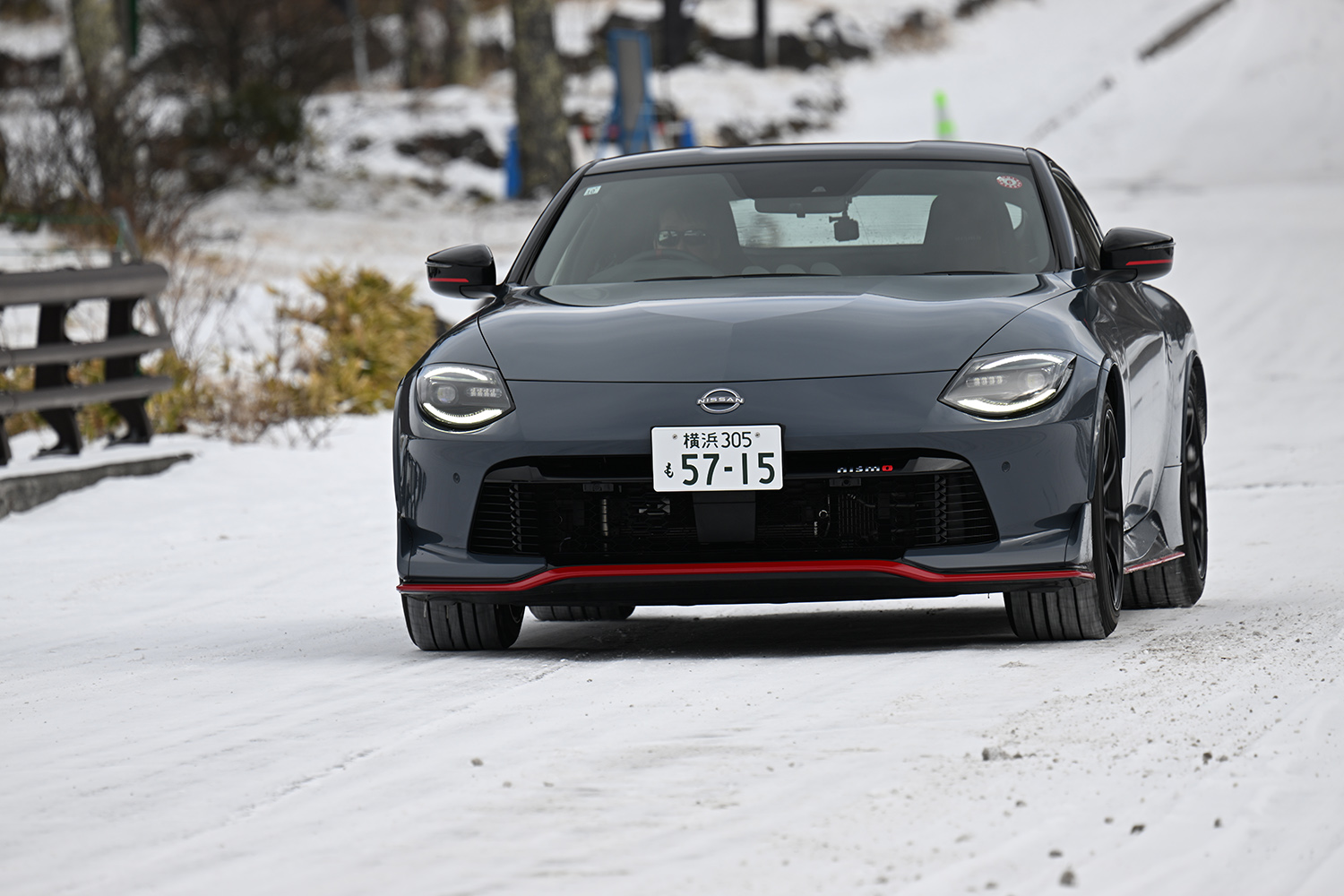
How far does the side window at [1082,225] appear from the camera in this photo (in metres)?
6.68

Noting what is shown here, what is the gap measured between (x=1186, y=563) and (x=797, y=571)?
195 centimetres

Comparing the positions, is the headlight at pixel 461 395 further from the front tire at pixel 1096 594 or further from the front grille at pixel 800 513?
the front tire at pixel 1096 594

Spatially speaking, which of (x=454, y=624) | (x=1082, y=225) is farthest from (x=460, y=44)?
(x=454, y=624)

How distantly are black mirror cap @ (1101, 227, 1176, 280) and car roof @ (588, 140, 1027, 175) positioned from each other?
1.76 feet

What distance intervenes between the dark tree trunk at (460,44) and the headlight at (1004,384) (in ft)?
111

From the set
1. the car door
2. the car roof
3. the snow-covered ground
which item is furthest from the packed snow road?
the car roof

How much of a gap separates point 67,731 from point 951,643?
2383 millimetres

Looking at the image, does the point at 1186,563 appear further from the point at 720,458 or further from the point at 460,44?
the point at 460,44

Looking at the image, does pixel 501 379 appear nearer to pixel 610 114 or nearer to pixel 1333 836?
pixel 1333 836

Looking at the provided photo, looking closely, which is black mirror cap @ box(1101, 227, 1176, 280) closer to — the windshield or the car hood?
the windshield

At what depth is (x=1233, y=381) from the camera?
50.0 ft

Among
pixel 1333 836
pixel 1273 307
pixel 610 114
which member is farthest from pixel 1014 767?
pixel 610 114

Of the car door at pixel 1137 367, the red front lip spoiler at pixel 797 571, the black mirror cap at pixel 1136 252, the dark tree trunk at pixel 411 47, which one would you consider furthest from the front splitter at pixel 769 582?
the dark tree trunk at pixel 411 47

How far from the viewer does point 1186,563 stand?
22.1 feet
